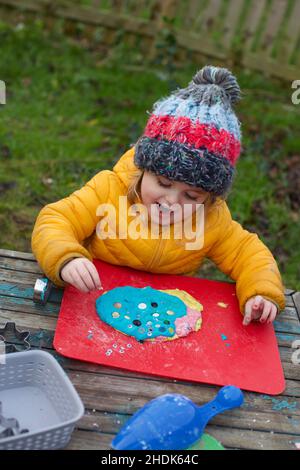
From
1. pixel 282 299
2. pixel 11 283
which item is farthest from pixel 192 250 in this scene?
pixel 11 283

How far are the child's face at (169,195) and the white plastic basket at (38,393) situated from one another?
62 centimetres

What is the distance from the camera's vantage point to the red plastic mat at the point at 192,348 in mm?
1659

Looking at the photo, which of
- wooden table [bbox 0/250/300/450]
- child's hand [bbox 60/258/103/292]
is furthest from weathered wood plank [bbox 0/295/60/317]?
child's hand [bbox 60/258/103/292]

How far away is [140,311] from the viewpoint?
71.9 inches

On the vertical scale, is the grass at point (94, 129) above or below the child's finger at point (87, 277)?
below

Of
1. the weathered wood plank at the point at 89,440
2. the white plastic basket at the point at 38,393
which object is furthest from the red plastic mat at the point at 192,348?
the weathered wood plank at the point at 89,440

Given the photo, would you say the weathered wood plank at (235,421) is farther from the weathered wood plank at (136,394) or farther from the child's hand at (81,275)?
the child's hand at (81,275)

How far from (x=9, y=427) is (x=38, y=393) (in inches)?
6.6

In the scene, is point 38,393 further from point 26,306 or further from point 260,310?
point 260,310

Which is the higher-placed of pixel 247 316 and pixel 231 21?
pixel 231 21

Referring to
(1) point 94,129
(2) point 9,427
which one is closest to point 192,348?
(2) point 9,427

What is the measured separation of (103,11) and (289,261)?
265 centimetres

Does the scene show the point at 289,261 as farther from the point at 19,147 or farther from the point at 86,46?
the point at 86,46

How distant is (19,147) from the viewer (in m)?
3.52
